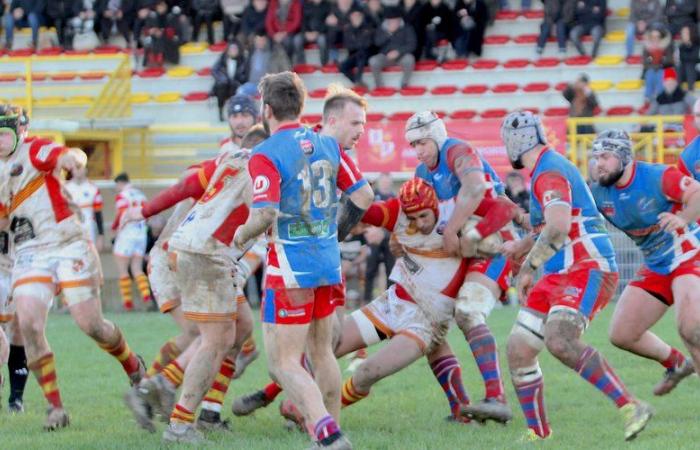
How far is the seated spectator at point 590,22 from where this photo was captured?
23859mm

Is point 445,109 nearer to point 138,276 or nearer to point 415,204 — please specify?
point 138,276

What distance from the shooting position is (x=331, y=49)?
25.5 meters

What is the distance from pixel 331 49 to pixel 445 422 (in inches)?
675

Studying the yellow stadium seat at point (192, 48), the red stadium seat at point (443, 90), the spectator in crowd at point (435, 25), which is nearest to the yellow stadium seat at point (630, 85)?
the red stadium seat at point (443, 90)

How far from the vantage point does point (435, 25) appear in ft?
81.3

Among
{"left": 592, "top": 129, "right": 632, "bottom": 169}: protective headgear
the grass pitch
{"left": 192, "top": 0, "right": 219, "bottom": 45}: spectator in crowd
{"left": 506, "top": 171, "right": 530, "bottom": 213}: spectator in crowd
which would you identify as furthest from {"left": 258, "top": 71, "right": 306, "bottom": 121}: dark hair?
{"left": 192, "top": 0, "right": 219, "bottom": 45}: spectator in crowd

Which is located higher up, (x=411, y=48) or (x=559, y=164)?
(x=559, y=164)

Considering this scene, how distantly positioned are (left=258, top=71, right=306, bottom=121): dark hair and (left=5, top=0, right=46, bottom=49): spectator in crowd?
21685 mm

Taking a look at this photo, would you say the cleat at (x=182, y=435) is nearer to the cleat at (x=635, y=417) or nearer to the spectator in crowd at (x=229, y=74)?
the cleat at (x=635, y=417)

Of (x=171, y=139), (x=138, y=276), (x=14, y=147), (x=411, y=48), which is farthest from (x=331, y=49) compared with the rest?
(x=14, y=147)

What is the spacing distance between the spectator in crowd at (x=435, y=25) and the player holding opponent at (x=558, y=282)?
16601mm

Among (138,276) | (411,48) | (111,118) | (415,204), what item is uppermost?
(415,204)

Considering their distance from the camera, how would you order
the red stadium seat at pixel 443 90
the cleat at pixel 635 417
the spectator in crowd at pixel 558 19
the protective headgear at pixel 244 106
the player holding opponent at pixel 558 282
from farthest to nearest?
the red stadium seat at pixel 443 90
the spectator in crowd at pixel 558 19
the protective headgear at pixel 244 106
the player holding opponent at pixel 558 282
the cleat at pixel 635 417

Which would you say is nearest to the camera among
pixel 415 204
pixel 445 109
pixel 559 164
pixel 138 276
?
pixel 559 164
